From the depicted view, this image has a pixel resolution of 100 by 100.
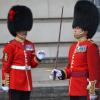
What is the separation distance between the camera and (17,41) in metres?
8.88

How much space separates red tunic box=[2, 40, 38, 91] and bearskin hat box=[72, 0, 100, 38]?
95cm

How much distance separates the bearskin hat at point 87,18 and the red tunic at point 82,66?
0.22 meters

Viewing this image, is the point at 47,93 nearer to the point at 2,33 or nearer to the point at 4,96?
the point at 4,96

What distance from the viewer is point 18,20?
9180 millimetres

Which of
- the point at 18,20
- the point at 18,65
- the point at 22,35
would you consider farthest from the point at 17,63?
the point at 18,20

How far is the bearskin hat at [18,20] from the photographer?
29.8 feet

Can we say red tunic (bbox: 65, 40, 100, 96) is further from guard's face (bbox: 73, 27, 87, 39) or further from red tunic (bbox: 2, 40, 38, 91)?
red tunic (bbox: 2, 40, 38, 91)

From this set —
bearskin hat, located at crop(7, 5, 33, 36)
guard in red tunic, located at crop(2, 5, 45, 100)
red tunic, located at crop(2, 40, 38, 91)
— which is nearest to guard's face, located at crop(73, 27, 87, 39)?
guard in red tunic, located at crop(2, 5, 45, 100)

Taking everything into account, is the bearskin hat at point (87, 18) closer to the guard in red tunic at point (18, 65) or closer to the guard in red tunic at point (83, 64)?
the guard in red tunic at point (83, 64)

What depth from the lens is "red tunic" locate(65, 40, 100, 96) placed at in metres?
7.84

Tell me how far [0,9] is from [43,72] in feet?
8.85

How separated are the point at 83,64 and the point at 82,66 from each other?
29 mm

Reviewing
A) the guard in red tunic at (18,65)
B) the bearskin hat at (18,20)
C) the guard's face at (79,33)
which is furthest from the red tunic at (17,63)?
the guard's face at (79,33)

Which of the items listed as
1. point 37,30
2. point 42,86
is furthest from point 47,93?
point 37,30
